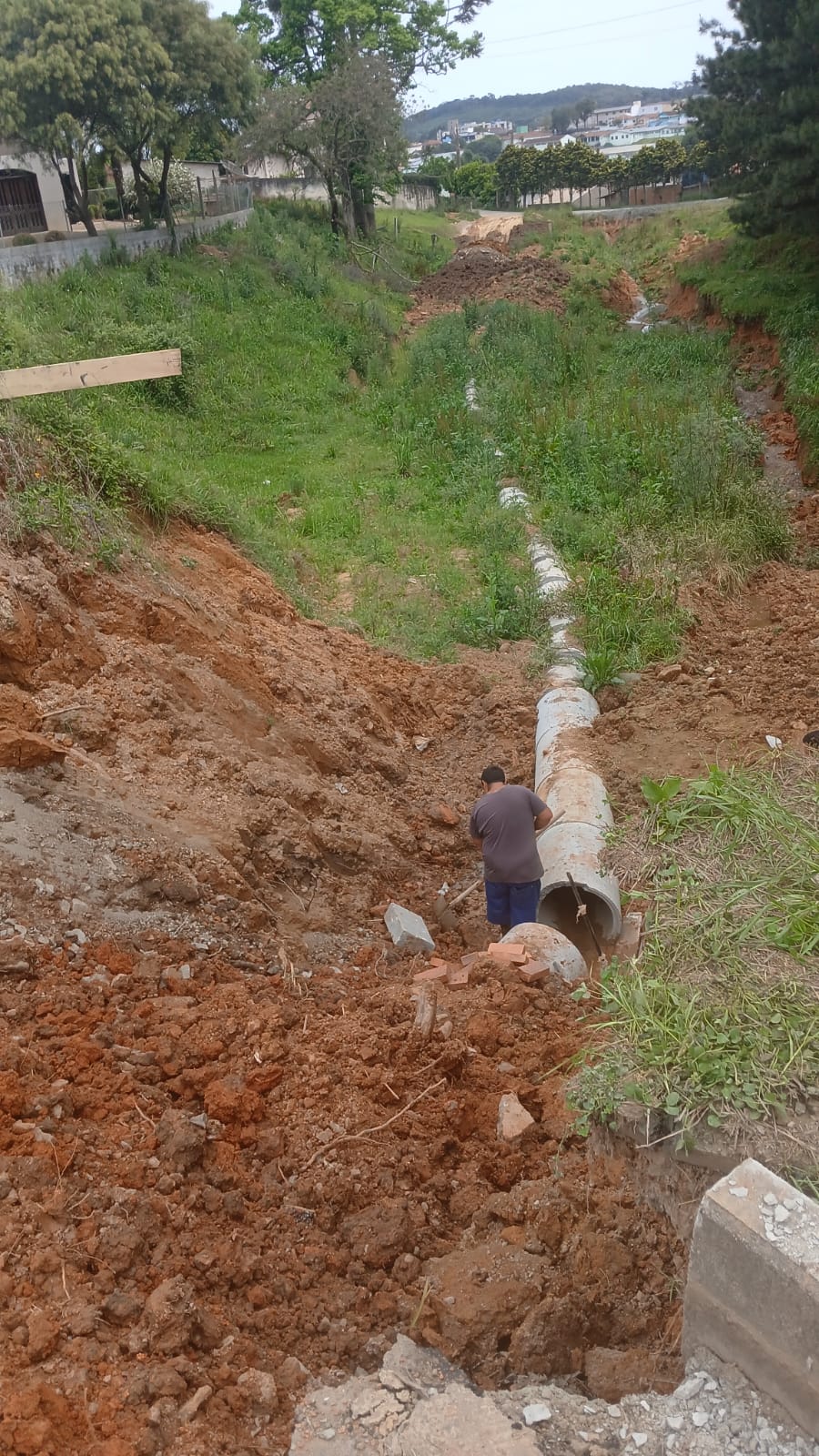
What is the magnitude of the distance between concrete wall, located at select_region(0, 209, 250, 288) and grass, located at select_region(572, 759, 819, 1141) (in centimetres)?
1527

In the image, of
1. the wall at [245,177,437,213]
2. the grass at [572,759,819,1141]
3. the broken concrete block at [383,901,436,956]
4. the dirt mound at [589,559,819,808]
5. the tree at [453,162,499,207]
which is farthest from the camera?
the tree at [453,162,499,207]

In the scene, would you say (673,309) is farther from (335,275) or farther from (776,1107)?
(776,1107)

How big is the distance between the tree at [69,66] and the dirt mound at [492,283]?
8187 mm

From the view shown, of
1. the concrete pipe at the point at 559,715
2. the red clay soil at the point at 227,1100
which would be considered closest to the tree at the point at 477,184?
the concrete pipe at the point at 559,715

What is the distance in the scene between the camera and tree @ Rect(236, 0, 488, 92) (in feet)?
100

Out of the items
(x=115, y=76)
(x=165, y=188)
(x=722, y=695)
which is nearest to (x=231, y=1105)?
(x=722, y=695)

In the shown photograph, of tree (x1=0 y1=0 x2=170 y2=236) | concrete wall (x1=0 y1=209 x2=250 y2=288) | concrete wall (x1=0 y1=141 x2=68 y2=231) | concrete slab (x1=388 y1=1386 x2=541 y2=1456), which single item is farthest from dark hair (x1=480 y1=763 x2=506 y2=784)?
concrete wall (x1=0 y1=141 x2=68 y2=231)

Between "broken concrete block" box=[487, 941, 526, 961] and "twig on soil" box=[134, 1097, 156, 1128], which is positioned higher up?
"twig on soil" box=[134, 1097, 156, 1128]

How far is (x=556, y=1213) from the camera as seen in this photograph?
3217 millimetres

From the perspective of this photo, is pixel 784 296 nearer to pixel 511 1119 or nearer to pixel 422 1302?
pixel 511 1119

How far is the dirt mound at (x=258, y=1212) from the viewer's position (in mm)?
2572

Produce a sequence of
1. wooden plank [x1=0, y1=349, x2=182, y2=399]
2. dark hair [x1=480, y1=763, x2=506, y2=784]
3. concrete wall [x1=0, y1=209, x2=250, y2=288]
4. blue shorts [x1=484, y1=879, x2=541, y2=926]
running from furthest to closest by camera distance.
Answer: concrete wall [x1=0, y1=209, x2=250, y2=288] → wooden plank [x1=0, y1=349, x2=182, y2=399] → dark hair [x1=480, y1=763, x2=506, y2=784] → blue shorts [x1=484, y1=879, x2=541, y2=926]

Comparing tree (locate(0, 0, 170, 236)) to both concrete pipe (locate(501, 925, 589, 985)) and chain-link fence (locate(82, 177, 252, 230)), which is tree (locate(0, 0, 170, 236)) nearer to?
chain-link fence (locate(82, 177, 252, 230))

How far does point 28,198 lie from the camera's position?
2756 cm
